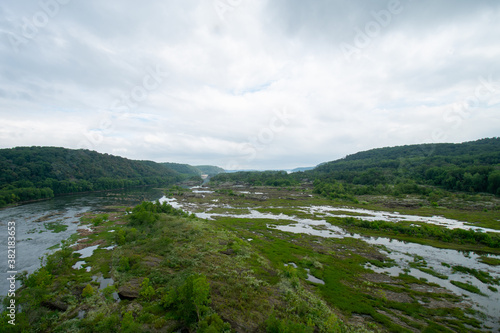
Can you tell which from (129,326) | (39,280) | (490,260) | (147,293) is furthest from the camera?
(490,260)

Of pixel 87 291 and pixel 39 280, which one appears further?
pixel 39 280

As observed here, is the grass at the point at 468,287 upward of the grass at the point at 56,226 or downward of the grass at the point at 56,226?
downward

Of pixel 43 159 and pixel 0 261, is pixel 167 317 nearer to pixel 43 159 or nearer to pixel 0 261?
pixel 0 261

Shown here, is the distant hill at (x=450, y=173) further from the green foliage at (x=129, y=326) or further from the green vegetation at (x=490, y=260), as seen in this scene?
the green foliage at (x=129, y=326)

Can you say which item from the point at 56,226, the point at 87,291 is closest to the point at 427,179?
the point at 87,291

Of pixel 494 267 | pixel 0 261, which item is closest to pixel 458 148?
pixel 494 267

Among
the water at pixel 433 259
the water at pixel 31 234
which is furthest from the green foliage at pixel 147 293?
the water at pixel 433 259

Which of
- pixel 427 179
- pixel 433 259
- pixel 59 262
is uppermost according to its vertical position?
pixel 427 179

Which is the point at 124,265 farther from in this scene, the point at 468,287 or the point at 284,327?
the point at 468,287
